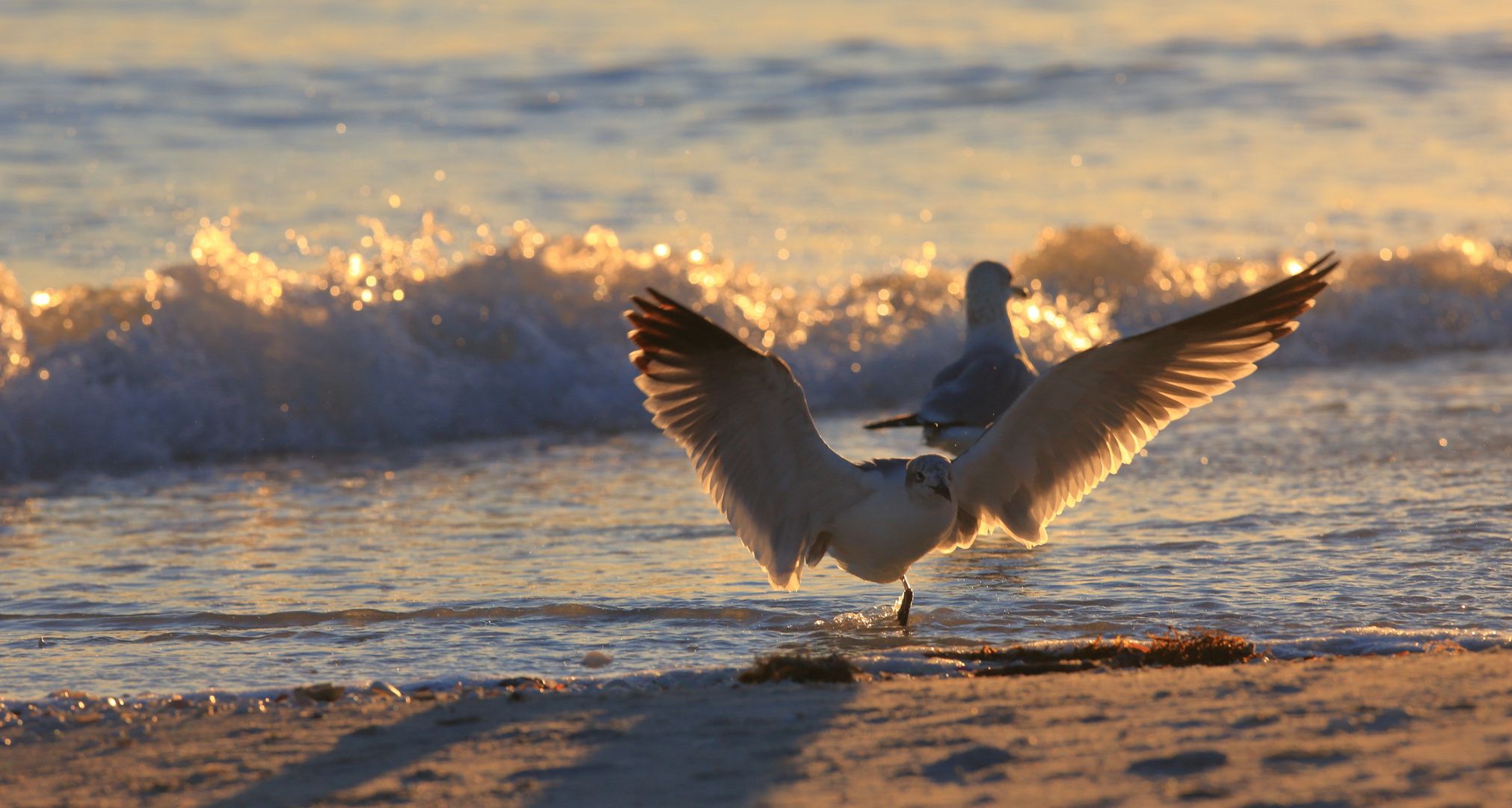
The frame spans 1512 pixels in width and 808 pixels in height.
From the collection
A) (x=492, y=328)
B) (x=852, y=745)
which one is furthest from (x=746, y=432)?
(x=492, y=328)

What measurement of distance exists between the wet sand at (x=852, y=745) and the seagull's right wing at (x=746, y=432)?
2.80 ft

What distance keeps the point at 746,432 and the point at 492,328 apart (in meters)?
5.89

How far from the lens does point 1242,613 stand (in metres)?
5.05

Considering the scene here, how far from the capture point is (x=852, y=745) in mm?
3463

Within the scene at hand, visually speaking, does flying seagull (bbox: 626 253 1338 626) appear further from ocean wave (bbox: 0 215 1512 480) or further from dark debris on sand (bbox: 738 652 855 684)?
ocean wave (bbox: 0 215 1512 480)

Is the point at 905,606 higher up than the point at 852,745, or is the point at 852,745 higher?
the point at 905,606

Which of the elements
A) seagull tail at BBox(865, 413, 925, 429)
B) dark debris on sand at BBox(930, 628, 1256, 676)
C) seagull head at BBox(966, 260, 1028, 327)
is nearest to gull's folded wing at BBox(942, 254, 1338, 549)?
dark debris on sand at BBox(930, 628, 1256, 676)

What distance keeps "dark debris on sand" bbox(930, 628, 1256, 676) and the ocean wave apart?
486cm

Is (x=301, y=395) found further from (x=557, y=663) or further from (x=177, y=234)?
(x=557, y=663)

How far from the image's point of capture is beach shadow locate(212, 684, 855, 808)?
3217mm

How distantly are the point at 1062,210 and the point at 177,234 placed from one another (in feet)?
23.1

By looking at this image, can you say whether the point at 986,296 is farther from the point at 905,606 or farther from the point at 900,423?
the point at 905,606

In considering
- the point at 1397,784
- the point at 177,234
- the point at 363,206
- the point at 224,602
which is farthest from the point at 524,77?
the point at 1397,784

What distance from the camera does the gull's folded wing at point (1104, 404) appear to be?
4.70 m
